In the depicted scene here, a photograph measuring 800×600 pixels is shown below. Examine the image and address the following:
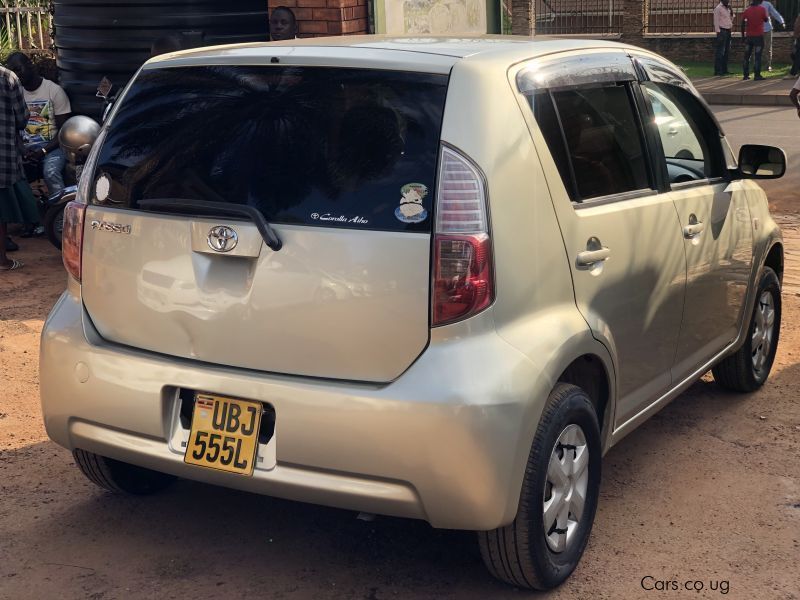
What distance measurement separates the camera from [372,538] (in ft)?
13.3

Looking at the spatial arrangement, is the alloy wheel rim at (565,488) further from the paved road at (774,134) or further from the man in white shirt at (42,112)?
the paved road at (774,134)

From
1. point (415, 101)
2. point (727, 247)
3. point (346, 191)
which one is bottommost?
point (727, 247)

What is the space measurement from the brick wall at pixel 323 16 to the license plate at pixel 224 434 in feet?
20.0

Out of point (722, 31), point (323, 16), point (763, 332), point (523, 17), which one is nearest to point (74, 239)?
point (763, 332)

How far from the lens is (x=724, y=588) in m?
3.72

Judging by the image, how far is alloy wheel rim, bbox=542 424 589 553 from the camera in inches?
142

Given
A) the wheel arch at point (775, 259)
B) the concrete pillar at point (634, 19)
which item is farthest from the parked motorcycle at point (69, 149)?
the concrete pillar at point (634, 19)

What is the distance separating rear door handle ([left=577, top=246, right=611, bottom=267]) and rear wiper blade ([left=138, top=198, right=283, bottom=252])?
1.01m

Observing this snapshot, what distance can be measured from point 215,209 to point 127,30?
7.31m

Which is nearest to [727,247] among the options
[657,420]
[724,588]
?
[657,420]

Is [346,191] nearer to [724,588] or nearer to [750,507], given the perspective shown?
[724,588]

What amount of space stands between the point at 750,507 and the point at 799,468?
0.51 meters

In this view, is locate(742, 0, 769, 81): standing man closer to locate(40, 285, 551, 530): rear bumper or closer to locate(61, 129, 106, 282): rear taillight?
locate(61, 129, 106, 282): rear taillight

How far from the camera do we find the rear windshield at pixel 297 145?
333 centimetres
